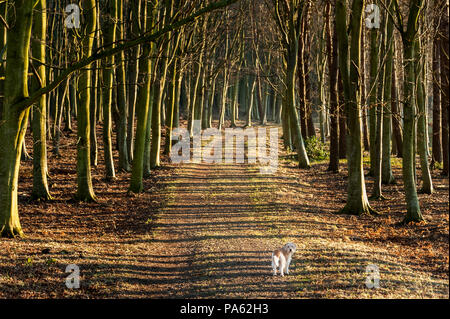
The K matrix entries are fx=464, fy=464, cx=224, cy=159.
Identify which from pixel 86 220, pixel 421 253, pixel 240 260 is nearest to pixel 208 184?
pixel 86 220

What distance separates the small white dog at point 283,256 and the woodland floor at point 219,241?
0.69ft

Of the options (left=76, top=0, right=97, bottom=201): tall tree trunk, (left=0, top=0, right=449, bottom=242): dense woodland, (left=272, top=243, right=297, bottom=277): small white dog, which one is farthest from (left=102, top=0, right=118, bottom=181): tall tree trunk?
(left=272, top=243, right=297, bottom=277): small white dog

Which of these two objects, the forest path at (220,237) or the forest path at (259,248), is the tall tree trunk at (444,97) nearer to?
the forest path at (259,248)

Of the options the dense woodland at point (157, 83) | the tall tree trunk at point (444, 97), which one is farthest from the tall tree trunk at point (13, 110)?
the tall tree trunk at point (444, 97)

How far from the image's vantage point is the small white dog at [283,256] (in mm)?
7006

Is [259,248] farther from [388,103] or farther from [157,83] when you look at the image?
[157,83]

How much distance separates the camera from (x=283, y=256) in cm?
715

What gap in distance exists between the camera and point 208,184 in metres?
18.0

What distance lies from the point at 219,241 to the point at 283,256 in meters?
3.48

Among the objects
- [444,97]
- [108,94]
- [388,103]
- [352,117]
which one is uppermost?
[444,97]

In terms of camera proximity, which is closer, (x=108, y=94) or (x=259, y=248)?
(x=259, y=248)

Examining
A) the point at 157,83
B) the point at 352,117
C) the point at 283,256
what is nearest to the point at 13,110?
the point at 283,256

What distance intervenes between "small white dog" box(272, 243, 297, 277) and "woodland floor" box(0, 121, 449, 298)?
209 millimetres
